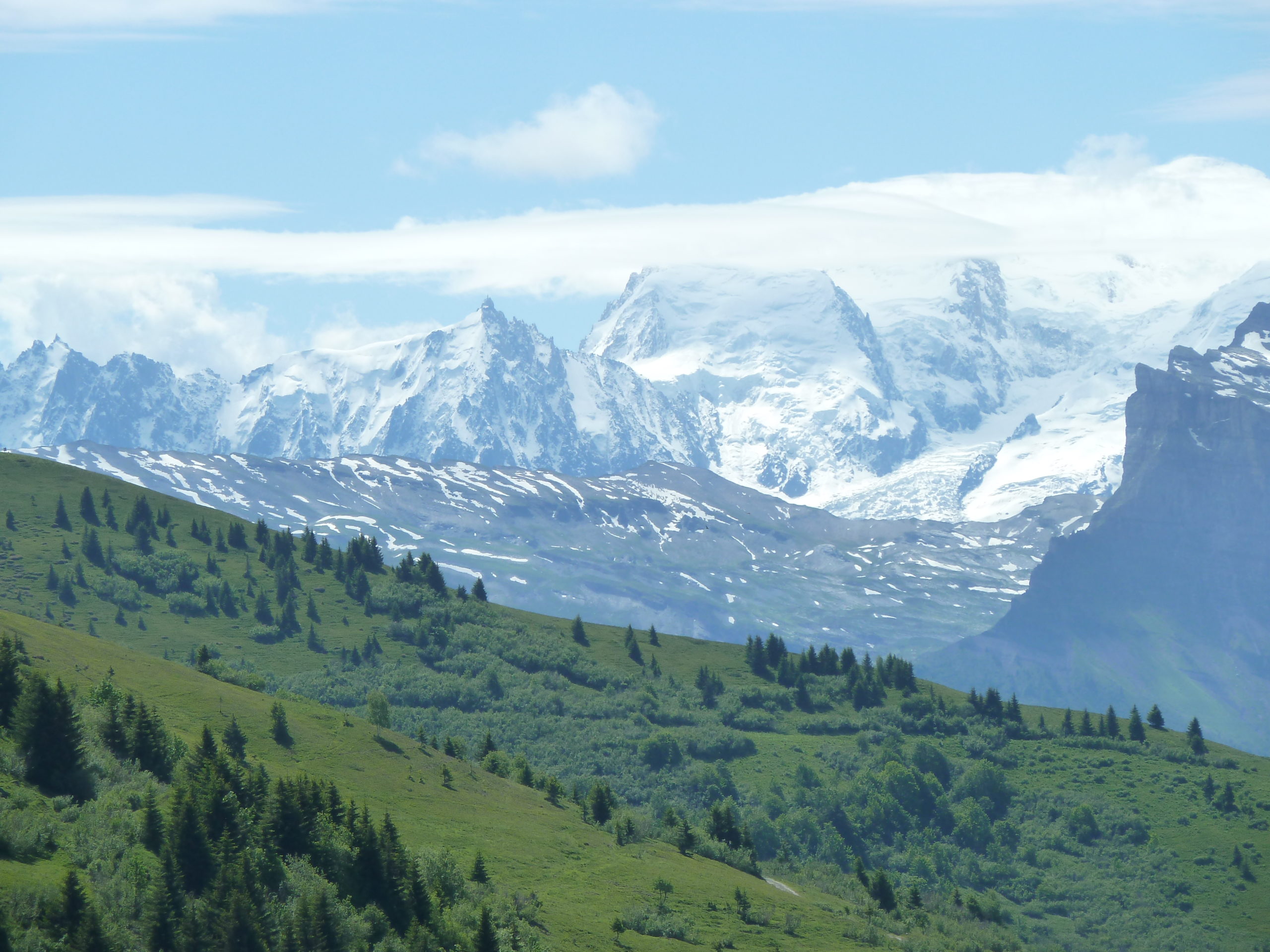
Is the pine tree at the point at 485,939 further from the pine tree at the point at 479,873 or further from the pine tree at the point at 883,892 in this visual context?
the pine tree at the point at 883,892

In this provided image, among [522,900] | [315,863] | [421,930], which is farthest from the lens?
Answer: [522,900]

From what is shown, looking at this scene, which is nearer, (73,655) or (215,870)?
(215,870)

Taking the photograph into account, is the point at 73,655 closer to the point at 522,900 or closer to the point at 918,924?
the point at 522,900

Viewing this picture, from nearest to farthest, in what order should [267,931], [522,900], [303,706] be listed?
[267,931]
[522,900]
[303,706]

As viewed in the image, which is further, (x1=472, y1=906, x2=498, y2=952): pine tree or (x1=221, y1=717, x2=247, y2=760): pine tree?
(x1=221, y1=717, x2=247, y2=760): pine tree

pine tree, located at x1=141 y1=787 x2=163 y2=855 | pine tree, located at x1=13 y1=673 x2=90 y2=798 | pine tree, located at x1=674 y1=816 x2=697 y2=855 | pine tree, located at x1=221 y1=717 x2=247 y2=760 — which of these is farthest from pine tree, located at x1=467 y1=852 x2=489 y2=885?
pine tree, located at x1=674 y1=816 x2=697 y2=855

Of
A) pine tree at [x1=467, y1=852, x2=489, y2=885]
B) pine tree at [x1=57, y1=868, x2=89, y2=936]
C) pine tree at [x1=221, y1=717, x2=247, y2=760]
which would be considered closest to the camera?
pine tree at [x1=57, y1=868, x2=89, y2=936]

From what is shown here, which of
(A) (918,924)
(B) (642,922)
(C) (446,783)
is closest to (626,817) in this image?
(C) (446,783)

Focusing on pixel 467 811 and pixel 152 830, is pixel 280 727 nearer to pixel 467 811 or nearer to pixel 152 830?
pixel 467 811

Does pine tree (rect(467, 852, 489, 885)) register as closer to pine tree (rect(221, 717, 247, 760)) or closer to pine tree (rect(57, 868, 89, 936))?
pine tree (rect(221, 717, 247, 760))

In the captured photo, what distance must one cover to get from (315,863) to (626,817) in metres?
59.4

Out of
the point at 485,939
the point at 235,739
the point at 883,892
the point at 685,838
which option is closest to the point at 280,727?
the point at 235,739

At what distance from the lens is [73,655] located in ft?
474

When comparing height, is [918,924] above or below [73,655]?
below
